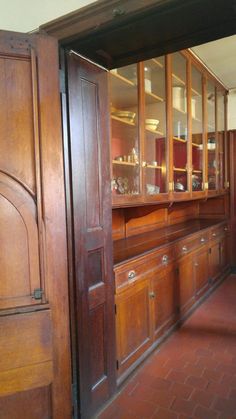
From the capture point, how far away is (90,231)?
1575mm

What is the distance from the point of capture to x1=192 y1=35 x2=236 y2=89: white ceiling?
2.87 metres

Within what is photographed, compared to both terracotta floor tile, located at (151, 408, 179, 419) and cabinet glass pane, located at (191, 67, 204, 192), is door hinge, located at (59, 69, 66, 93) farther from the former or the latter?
cabinet glass pane, located at (191, 67, 204, 192)

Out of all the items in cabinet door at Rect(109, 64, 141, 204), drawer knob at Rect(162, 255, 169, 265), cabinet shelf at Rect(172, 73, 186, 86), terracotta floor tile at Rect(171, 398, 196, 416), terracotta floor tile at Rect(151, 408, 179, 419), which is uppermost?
cabinet shelf at Rect(172, 73, 186, 86)

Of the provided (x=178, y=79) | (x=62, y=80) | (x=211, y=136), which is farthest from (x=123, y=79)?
(x=211, y=136)

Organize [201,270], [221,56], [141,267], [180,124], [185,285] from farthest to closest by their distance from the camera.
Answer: [201,270], [221,56], [180,124], [185,285], [141,267]

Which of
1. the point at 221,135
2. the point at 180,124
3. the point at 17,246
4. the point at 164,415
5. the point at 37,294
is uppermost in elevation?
the point at 221,135

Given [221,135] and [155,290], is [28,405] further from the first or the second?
[221,135]

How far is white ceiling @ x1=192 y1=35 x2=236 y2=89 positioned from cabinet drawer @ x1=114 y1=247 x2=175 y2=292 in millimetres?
2020

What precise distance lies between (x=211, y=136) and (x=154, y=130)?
160cm

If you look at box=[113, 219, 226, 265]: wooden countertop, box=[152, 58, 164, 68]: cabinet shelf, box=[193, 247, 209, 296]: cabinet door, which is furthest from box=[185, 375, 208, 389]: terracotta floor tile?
box=[152, 58, 164, 68]: cabinet shelf

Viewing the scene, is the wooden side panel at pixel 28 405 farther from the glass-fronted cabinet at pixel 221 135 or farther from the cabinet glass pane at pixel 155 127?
the glass-fronted cabinet at pixel 221 135

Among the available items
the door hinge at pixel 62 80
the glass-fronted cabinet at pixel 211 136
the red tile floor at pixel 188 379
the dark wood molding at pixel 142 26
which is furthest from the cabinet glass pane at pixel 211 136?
the door hinge at pixel 62 80

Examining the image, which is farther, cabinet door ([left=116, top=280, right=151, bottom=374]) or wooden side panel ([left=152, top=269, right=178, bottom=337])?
wooden side panel ([left=152, top=269, right=178, bottom=337])

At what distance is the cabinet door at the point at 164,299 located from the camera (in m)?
2.33
